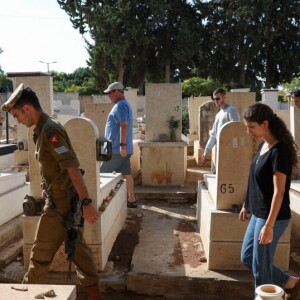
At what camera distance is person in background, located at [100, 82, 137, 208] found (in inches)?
220

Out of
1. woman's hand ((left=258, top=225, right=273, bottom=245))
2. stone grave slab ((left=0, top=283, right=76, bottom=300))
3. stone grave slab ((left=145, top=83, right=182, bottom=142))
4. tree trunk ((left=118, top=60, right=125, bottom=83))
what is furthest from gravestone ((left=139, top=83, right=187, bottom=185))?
tree trunk ((left=118, top=60, right=125, bottom=83))

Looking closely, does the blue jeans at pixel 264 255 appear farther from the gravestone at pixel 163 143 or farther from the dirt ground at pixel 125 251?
the gravestone at pixel 163 143

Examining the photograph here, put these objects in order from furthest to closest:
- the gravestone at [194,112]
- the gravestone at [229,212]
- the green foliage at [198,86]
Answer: the green foliage at [198,86], the gravestone at [194,112], the gravestone at [229,212]

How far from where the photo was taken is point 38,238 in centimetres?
299

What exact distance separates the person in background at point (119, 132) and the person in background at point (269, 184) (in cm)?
290

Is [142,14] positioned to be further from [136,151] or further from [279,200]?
[279,200]

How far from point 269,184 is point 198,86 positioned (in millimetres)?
29058

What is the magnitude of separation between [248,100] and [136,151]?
2.94 m

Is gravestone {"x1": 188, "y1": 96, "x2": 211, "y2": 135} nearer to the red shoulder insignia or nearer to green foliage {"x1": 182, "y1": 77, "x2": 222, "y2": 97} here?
the red shoulder insignia

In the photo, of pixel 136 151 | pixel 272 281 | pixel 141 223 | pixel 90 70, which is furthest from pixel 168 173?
pixel 90 70

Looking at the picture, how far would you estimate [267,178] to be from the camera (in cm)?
279

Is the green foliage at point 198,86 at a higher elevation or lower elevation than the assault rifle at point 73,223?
higher

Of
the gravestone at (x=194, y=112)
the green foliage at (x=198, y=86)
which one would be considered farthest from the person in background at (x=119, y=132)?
Answer: the green foliage at (x=198, y=86)

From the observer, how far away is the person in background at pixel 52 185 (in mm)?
2820
